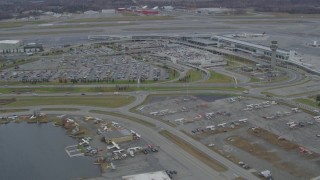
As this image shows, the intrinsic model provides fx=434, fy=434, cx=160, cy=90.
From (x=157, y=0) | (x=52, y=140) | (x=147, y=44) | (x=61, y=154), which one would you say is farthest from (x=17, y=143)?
(x=157, y=0)

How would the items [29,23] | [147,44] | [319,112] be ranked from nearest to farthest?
1. [319,112]
2. [147,44]
3. [29,23]

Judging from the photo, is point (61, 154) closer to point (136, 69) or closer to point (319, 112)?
point (319, 112)

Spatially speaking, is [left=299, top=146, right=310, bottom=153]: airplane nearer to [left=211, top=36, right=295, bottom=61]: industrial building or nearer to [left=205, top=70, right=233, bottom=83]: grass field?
[left=205, top=70, right=233, bottom=83]: grass field

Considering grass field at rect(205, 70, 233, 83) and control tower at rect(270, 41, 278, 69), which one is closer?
grass field at rect(205, 70, 233, 83)

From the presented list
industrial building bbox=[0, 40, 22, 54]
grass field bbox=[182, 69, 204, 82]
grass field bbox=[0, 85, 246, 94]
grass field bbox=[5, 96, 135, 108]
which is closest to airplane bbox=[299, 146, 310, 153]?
grass field bbox=[0, 85, 246, 94]

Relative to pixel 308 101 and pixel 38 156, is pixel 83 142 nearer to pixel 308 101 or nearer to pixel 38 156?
pixel 38 156
